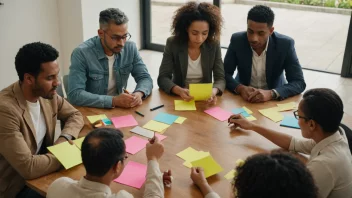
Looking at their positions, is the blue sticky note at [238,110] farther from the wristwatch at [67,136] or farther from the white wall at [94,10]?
the white wall at [94,10]

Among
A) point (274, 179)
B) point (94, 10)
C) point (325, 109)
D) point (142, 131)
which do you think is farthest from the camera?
point (94, 10)

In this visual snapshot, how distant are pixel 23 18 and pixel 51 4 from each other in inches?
14.8

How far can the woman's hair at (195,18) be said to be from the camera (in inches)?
108

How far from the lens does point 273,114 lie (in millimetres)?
2312

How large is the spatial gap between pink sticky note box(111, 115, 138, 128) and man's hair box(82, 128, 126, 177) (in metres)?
0.69

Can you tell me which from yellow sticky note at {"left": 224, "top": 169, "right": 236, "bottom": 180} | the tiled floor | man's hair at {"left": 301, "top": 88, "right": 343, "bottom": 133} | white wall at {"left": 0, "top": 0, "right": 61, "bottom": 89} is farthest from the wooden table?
white wall at {"left": 0, "top": 0, "right": 61, "bottom": 89}

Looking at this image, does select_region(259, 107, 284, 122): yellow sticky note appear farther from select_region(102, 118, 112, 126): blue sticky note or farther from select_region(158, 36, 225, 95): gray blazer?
select_region(102, 118, 112, 126): blue sticky note

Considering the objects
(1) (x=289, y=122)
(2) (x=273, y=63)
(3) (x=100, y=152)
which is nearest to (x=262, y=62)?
(2) (x=273, y=63)

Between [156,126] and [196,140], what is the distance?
269 mm

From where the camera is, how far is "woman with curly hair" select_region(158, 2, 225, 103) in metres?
2.71

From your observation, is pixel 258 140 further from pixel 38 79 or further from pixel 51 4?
pixel 51 4

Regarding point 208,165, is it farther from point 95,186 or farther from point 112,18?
point 112,18

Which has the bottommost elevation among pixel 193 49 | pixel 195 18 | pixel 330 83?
pixel 330 83

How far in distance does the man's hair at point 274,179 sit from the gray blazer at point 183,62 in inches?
62.8
